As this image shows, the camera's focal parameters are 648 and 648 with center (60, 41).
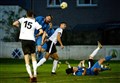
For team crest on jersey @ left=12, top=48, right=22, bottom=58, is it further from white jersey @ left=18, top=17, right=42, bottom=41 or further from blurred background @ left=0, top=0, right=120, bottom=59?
white jersey @ left=18, top=17, right=42, bottom=41

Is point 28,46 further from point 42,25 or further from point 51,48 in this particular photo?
point 51,48

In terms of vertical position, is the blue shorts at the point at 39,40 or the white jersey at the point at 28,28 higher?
the white jersey at the point at 28,28

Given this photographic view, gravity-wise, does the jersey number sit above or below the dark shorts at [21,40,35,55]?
above

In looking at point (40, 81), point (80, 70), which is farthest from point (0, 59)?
point (40, 81)

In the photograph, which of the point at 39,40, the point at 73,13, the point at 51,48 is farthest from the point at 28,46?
the point at 73,13

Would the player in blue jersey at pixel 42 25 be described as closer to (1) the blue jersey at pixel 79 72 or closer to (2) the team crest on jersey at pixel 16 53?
(1) the blue jersey at pixel 79 72

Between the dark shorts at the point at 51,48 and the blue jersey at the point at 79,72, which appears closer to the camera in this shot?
the blue jersey at the point at 79,72

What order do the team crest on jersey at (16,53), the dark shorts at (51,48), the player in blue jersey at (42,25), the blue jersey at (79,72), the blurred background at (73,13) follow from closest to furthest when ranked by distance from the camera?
the blue jersey at (79,72) → the player in blue jersey at (42,25) → the dark shorts at (51,48) → the team crest on jersey at (16,53) → the blurred background at (73,13)

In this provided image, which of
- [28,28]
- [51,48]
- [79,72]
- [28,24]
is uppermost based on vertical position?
[28,24]

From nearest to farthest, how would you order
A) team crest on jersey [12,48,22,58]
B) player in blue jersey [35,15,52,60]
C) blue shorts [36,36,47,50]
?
1. player in blue jersey [35,15,52,60]
2. blue shorts [36,36,47,50]
3. team crest on jersey [12,48,22,58]

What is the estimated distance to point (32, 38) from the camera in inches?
732

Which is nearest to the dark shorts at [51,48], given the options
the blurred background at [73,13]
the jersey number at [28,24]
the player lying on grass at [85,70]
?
the player lying on grass at [85,70]

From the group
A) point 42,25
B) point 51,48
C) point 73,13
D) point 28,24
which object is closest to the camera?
point 28,24

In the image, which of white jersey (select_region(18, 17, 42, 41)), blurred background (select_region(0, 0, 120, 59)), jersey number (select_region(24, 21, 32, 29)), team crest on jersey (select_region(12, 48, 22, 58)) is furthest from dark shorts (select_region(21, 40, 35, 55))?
blurred background (select_region(0, 0, 120, 59))
